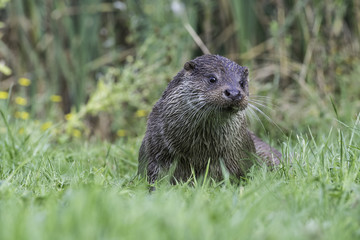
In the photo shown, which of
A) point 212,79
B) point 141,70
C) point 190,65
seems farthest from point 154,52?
point 212,79

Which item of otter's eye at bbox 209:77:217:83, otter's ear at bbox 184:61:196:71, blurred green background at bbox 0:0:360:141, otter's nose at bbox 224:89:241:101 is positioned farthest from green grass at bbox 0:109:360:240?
blurred green background at bbox 0:0:360:141

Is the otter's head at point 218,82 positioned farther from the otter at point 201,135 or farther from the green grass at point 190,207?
the green grass at point 190,207

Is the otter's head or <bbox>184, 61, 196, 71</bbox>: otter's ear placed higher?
<bbox>184, 61, 196, 71</bbox>: otter's ear

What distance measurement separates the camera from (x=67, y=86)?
6.48 meters

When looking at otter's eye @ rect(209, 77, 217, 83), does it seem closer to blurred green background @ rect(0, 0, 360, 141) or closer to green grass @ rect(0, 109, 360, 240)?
green grass @ rect(0, 109, 360, 240)

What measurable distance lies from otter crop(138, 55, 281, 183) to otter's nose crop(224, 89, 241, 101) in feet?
0.18

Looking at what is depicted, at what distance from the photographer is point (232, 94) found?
2912mm

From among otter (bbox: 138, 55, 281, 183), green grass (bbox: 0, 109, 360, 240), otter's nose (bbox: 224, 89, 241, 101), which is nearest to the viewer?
green grass (bbox: 0, 109, 360, 240)

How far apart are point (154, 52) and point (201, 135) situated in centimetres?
270

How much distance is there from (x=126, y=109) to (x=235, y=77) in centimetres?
317

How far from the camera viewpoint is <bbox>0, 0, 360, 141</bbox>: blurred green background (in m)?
5.34

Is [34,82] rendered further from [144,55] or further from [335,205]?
[335,205]

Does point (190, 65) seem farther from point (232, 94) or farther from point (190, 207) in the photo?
point (190, 207)

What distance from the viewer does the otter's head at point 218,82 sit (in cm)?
293
